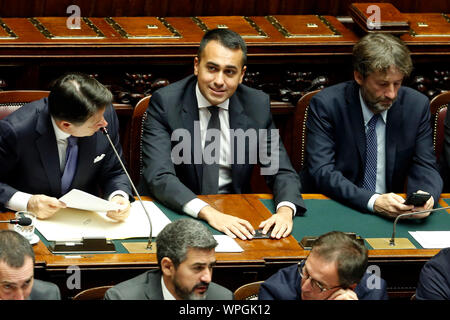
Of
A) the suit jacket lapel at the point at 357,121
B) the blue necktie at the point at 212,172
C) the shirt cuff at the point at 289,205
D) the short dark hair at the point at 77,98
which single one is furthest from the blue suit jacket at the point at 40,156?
the suit jacket lapel at the point at 357,121

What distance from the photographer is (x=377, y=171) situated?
5.17 meters

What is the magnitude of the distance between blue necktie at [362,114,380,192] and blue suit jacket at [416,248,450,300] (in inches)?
44.5

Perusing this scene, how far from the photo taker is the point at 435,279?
13.1 feet

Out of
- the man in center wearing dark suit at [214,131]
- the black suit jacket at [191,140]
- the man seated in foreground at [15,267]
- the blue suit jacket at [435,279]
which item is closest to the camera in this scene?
the man seated in foreground at [15,267]

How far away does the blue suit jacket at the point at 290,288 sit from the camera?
12.6ft

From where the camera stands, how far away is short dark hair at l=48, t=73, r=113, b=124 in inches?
171

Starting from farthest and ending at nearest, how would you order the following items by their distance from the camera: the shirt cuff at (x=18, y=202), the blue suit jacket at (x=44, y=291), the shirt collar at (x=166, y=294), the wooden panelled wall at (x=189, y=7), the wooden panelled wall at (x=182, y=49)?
the wooden panelled wall at (x=189, y=7), the wooden panelled wall at (x=182, y=49), the shirt cuff at (x=18, y=202), the shirt collar at (x=166, y=294), the blue suit jacket at (x=44, y=291)

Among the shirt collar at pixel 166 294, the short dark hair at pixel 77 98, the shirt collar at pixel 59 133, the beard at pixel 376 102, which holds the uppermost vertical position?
the short dark hair at pixel 77 98

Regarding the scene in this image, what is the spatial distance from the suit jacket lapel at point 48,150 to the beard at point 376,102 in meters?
1.50

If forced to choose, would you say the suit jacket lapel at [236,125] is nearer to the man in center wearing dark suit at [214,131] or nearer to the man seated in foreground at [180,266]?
the man in center wearing dark suit at [214,131]

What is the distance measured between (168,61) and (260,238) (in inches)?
64.4
